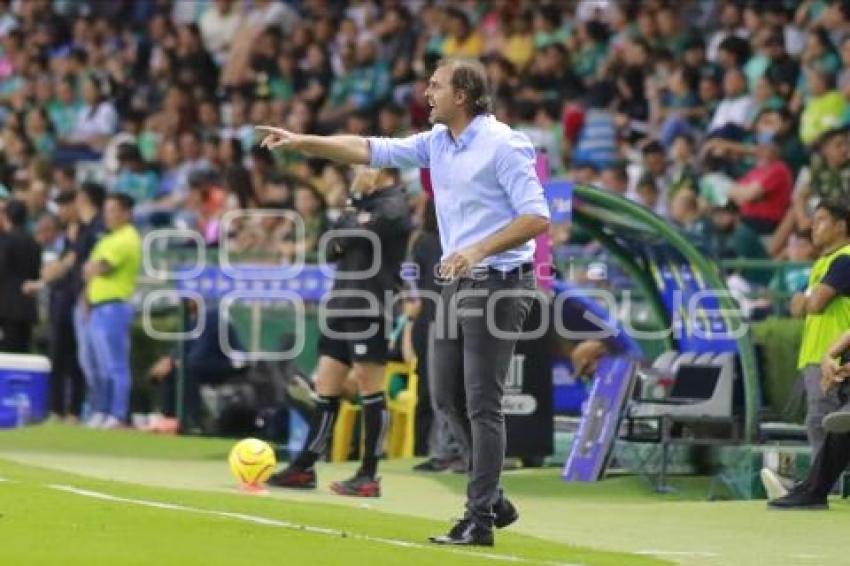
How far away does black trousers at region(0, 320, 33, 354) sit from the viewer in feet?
74.2

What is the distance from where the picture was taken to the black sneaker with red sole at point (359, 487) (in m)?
14.7

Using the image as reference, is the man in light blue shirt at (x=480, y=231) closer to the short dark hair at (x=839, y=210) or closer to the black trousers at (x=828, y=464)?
the black trousers at (x=828, y=464)

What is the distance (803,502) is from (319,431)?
3.09 metres

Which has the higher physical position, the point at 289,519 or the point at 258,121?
the point at 258,121

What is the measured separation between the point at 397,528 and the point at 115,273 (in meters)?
9.55

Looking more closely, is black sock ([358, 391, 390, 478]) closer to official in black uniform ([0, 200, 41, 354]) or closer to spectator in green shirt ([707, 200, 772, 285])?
spectator in green shirt ([707, 200, 772, 285])

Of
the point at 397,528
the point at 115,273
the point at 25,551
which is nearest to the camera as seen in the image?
the point at 25,551

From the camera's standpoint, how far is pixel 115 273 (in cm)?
2105

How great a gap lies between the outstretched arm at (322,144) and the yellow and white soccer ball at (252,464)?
132 inches

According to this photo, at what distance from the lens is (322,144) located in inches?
453

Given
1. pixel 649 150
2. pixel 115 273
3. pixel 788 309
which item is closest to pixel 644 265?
pixel 788 309

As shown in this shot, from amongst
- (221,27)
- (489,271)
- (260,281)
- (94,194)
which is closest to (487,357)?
(489,271)

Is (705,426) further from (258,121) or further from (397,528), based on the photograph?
(258,121)

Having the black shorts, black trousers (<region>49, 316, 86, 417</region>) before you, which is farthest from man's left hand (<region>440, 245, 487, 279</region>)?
black trousers (<region>49, 316, 86, 417</region>)
